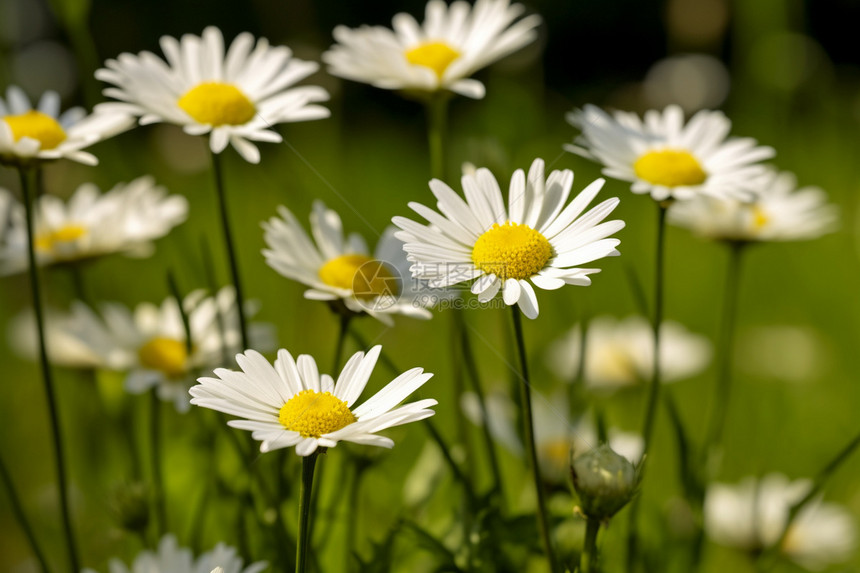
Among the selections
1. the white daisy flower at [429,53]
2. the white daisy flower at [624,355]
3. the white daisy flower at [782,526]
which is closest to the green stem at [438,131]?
the white daisy flower at [429,53]

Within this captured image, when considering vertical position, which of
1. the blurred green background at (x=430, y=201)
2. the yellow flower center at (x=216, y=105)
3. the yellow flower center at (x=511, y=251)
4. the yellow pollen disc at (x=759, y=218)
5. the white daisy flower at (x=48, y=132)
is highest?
the yellow flower center at (x=216, y=105)

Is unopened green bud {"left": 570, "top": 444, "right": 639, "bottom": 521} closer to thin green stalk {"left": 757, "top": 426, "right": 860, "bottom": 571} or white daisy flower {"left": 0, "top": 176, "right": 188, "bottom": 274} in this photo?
thin green stalk {"left": 757, "top": 426, "right": 860, "bottom": 571}

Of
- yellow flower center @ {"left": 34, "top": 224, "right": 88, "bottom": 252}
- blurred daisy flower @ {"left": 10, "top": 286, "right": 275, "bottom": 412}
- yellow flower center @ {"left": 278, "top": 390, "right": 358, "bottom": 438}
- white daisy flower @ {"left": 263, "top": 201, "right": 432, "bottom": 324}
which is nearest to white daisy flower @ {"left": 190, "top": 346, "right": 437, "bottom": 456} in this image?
yellow flower center @ {"left": 278, "top": 390, "right": 358, "bottom": 438}

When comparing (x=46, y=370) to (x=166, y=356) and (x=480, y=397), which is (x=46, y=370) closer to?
(x=166, y=356)

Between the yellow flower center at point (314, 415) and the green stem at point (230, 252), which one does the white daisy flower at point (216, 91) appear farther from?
the yellow flower center at point (314, 415)

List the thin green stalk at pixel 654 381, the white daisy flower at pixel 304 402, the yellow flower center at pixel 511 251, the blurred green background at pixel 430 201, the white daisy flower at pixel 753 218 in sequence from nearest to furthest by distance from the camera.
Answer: the white daisy flower at pixel 304 402
the yellow flower center at pixel 511 251
the thin green stalk at pixel 654 381
the white daisy flower at pixel 753 218
the blurred green background at pixel 430 201
